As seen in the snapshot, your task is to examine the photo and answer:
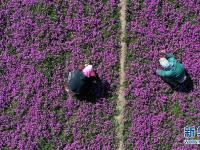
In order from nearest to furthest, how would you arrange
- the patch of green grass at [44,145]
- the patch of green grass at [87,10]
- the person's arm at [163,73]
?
the person's arm at [163,73] < the patch of green grass at [44,145] < the patch of green grass at [87,10]

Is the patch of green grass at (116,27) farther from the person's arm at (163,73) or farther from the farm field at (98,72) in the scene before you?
the person's arm at (163,73)

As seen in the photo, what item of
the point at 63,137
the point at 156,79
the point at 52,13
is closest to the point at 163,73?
the point at 156,79

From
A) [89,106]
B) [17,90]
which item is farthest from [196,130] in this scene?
[17,90]

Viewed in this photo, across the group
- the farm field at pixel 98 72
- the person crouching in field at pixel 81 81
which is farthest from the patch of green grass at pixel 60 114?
the person crouching in field at pixel 81 81

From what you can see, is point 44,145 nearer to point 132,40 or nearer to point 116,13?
point 132,40

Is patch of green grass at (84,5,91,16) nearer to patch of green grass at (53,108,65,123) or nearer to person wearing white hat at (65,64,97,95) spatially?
person wearing white hat at (65,64,97,95)

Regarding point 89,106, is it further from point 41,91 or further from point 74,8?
point 74,8
